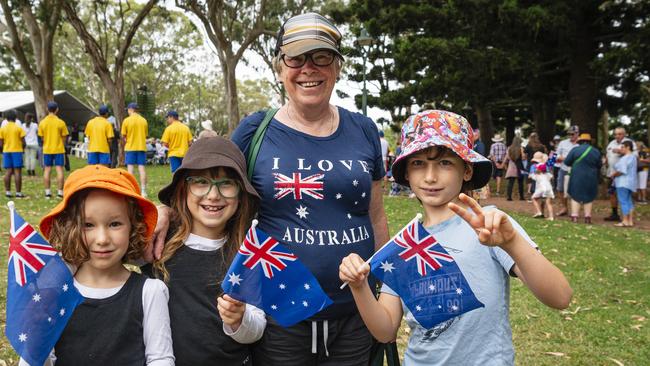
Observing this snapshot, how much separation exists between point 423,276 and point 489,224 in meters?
0.35

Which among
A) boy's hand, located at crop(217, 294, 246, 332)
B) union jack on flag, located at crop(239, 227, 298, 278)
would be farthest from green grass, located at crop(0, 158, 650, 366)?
union jack on flag, located at crop(239, 227, 298, 278)

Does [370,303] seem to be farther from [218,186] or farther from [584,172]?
[584,172]

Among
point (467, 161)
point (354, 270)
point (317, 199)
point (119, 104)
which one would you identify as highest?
point (119, 104)

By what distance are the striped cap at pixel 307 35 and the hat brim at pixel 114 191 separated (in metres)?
0.85

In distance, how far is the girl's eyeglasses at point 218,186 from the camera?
2.25 metres

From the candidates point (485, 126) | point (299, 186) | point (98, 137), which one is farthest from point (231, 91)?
point (299, 186)

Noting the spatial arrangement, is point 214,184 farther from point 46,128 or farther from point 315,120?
point 46,128

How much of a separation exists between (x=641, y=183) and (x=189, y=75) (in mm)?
39705

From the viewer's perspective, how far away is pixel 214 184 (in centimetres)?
224

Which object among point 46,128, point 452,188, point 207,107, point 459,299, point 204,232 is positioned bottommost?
point 459,299

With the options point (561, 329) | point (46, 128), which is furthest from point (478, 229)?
point (46, 128)

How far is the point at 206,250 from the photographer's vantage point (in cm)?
226

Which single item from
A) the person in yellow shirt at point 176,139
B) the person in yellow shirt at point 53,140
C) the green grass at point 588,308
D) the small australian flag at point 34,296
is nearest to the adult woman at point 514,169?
the green grass at point 588,308

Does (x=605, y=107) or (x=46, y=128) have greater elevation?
(x=605, y=107)
